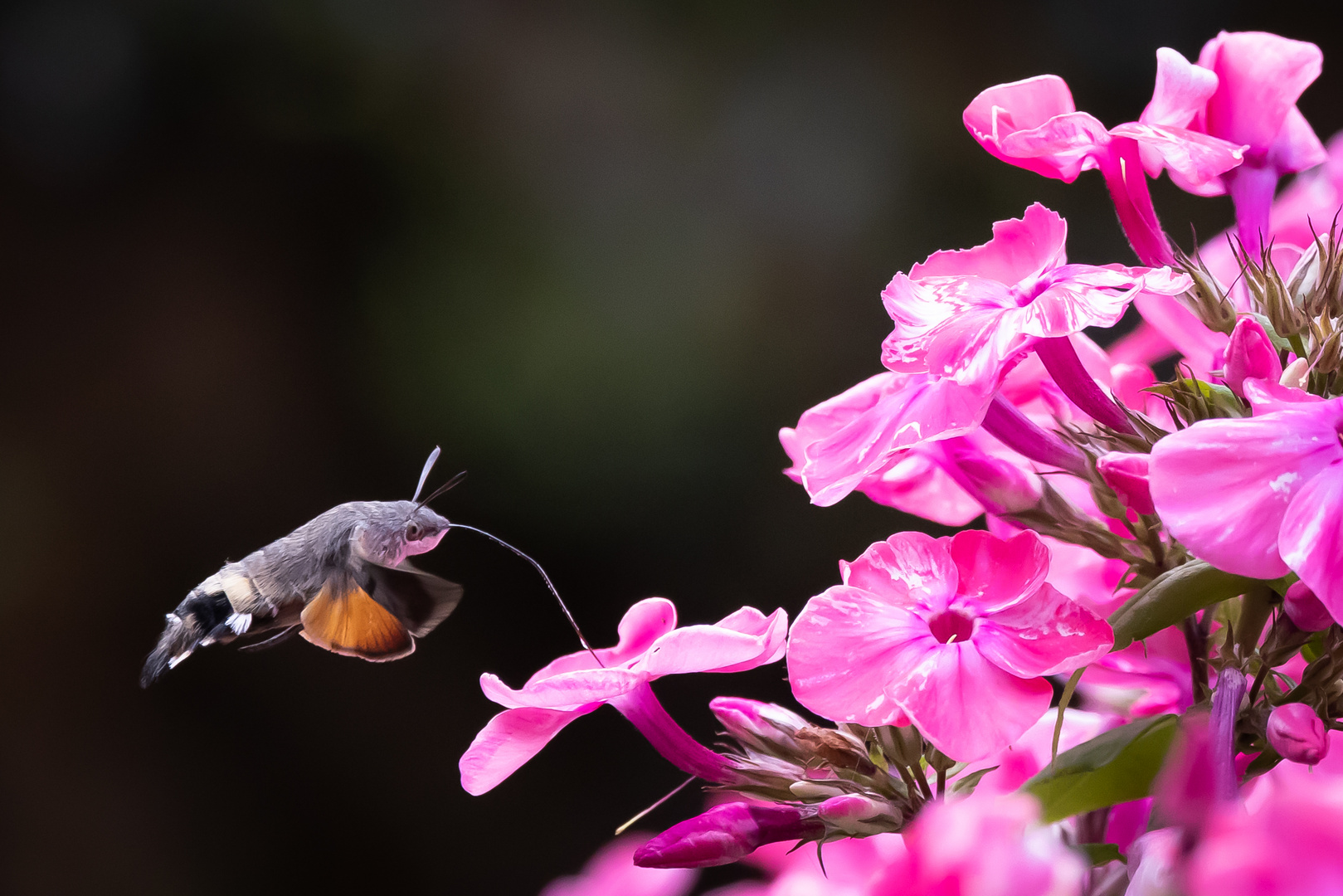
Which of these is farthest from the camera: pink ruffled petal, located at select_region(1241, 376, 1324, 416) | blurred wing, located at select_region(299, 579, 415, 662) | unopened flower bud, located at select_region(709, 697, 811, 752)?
blurred wing, located at select_region(299, 579, 415, 662)

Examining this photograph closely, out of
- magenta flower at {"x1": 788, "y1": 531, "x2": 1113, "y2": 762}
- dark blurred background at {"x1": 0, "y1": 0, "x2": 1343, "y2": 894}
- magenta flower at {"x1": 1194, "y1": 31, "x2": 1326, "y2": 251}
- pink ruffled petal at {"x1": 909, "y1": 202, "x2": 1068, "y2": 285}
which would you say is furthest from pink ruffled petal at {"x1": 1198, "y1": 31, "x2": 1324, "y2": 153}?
dark blurred background at {"x1": 0, "y1": 0, "x2": 1343, "y2": 894}

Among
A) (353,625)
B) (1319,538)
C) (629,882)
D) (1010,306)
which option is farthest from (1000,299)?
(353,625)

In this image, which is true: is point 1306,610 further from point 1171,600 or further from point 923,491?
point 923,491

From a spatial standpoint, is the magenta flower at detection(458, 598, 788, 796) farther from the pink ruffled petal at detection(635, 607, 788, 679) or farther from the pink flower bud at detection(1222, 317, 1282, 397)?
the pink flower bud at detection(1222, 317, 1282, 397)

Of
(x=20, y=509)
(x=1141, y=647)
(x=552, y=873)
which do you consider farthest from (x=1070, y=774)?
(x=20, y=509)

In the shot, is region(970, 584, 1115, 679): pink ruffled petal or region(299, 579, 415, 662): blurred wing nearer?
region(970, 584, 1115, 679): pink ruffled petal
